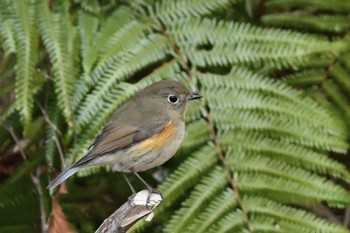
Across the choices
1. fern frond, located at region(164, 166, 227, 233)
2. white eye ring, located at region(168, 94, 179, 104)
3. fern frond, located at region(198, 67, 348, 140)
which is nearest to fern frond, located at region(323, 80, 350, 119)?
fern frond, located at region(198, 67, 348, 140)

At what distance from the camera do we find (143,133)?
255 centimetres

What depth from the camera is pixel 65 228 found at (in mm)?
2594

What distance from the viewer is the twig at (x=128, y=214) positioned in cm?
212

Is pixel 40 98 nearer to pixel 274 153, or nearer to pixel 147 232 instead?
pixel 147 232

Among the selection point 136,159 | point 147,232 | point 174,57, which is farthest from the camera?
point 147,232

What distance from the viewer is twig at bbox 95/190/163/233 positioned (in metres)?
2.12

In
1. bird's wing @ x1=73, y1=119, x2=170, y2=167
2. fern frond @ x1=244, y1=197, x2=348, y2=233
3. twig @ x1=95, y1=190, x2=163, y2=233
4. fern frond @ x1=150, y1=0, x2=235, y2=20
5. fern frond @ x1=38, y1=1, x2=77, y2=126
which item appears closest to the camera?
twig @ x1=95, y1=190, x2=163, y2=233

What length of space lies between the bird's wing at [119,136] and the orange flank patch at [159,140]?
0.02m

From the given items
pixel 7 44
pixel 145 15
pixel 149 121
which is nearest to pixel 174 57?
pixel 145 15

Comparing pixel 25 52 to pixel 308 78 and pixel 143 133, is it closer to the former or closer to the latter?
pixel 143 133

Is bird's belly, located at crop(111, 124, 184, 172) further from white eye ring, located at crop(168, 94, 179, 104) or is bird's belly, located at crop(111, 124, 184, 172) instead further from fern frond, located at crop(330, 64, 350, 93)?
fern frond, located at crop(330, 64, 350, 93)

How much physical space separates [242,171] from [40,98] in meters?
0.84

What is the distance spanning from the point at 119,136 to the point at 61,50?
19.0 inches

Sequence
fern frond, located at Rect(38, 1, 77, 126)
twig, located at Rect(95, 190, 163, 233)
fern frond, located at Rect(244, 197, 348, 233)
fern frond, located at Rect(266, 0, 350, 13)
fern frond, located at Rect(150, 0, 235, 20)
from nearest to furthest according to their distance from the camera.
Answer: twig, located at Rect(95, 190, 163, 233) < fern frond, located at Rect(244, 197, 348, 233) < fern frond, located at Rect(38, 1, 77, 126) < fern frond, located at Rect(150, 0, 235, 20) < fern frond, located at Rect(266, 0, 350, 13)
